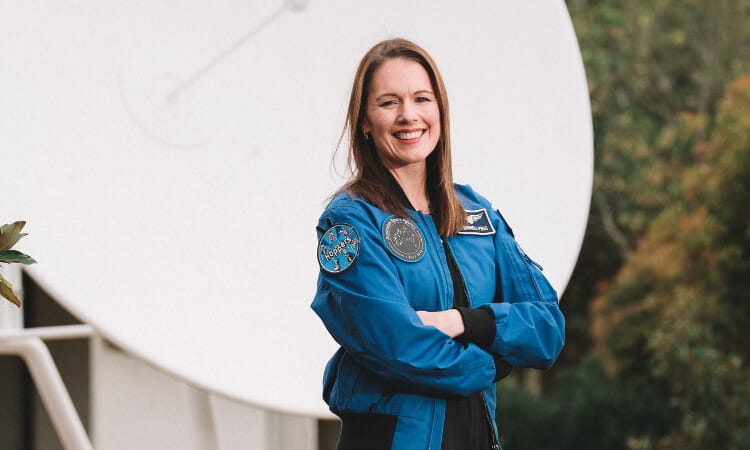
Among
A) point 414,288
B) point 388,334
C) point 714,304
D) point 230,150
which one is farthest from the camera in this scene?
point 714,304

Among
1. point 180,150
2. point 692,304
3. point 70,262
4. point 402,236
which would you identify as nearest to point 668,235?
point 692,304

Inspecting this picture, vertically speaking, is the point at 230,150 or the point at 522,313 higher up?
the point at 230,150

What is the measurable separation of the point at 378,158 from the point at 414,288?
273mm

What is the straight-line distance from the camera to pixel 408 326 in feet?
5.79

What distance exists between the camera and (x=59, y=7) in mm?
3225

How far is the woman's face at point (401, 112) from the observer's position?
1933 millimetres

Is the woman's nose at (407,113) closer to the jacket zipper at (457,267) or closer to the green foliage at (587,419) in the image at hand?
the jacket zipper at (457,267)

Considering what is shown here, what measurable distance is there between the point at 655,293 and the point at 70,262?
24.1ft

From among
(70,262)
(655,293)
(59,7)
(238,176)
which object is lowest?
(655,293)

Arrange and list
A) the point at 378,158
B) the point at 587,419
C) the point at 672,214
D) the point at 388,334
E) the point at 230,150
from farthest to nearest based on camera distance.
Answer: the point at 672,214, the point at 587,419, the point at 230,150, the point at 378,158, the point at 388,334

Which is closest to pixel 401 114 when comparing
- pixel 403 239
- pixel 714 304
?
pixel 403 239

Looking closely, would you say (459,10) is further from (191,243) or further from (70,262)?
(70,262)

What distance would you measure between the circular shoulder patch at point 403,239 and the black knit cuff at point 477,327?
0.12m

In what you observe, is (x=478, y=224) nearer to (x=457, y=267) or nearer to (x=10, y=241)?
(x=457, y=267)
